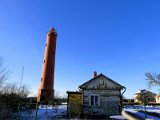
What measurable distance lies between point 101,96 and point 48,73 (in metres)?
19.7

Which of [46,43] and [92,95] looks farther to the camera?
[46,43]

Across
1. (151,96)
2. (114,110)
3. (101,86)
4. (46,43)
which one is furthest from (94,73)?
(151,96)

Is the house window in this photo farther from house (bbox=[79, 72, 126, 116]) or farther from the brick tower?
the brick tower

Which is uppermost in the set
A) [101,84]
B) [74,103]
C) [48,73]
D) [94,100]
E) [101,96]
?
[48,73]

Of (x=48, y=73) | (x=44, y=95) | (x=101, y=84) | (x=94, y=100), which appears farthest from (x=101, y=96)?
(x=48, y=73)

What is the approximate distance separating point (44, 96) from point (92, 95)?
1845 centimetres

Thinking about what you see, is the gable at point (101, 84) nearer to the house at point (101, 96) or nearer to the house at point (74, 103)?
the house at point (101, 96)

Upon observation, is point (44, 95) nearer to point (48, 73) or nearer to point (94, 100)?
point (48, 73)

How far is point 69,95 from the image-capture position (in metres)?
26.7

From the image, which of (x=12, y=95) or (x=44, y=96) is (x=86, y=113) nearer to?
(x=12, y=95)

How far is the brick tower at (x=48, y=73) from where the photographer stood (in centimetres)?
4216

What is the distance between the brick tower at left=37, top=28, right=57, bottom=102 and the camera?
42.2m

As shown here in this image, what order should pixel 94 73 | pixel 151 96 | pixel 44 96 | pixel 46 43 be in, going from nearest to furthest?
pixel 94 73
pixel 44 96
pixel 46 43
pixel 151 96

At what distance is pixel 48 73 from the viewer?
142 feet
